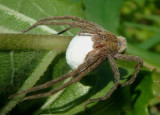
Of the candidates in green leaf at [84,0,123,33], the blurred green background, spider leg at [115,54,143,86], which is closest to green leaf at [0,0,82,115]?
the blurred green background

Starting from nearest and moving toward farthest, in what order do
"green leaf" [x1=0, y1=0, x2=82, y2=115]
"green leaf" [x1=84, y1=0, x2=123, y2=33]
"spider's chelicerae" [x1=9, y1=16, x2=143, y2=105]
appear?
"green leaf" [x1=0, y1=0, x2=82, y2=115] → "spider's chelicerae" [x1=9, y1=16, x2=143, y2=105] → "green leaf" [x1=84, y1=0, x2=123, y2=33]

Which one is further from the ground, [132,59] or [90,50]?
[90,50]

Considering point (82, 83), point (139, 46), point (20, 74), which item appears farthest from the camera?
point (139, 46)

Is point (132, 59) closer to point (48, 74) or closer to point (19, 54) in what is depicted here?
point (48, 74)

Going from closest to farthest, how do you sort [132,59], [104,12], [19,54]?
[19,54] < [132,59] < [104,12]

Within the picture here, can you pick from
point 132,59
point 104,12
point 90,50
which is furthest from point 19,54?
point 104,12

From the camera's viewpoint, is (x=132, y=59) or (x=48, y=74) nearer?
(x=48, y=74)

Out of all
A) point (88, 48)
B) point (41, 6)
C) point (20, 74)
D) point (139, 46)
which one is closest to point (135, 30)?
point (139, 46)

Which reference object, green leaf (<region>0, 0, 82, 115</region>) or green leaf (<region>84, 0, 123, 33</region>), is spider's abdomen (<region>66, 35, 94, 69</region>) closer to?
green leaf (<region>0, 0, 82, 115</region>)

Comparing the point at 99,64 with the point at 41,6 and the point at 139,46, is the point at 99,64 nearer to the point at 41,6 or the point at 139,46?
the point at 41,6
